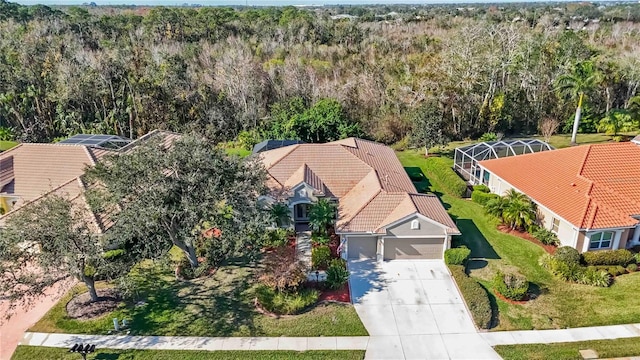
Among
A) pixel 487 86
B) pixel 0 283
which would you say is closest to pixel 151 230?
pixel 0 283

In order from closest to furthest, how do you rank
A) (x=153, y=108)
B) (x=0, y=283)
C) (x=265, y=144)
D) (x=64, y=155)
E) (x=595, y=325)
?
(x=0, y=283)
(x=595, y=325)
(x=64, y=155)
(x=265, y=144)
(x=153, y=108)

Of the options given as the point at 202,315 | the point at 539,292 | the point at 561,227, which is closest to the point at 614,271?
the point at 561,227

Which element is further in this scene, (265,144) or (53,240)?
(265,144)

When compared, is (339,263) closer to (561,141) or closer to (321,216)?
(321,216)

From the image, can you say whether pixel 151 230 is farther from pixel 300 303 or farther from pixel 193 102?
pixel 193 102

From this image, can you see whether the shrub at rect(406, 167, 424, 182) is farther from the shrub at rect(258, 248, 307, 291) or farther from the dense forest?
the shrub at rect(258, 248, 307, 291)

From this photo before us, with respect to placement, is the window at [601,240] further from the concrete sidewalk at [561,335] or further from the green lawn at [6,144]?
the green lawn at [6,144]
